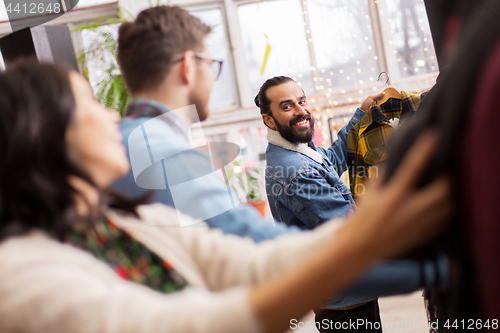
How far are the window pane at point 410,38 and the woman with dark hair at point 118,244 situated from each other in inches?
146

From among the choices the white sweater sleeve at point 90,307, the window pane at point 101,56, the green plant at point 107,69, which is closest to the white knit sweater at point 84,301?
the white sweater sleeve at point 90,307

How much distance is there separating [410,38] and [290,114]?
97.0 inches

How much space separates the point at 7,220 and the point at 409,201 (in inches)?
22.8

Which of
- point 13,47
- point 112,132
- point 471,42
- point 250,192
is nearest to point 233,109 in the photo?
point 250,192

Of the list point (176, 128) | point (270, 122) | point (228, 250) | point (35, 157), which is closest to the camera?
point (35, 157)

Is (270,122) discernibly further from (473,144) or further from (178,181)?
(473,144)

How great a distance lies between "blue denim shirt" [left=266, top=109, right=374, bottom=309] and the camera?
1770mm

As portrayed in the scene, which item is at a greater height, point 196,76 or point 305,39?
point 305,39

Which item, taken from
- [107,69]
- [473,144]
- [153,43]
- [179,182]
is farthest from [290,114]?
[107,69]

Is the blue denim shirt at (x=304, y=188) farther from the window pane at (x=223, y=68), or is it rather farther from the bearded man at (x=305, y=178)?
the window pane at (x=223, y=68)

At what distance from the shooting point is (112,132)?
0.67 meters

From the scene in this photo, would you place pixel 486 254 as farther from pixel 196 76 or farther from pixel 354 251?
pixel 196 76

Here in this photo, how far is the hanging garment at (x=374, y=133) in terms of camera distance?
5.97ft

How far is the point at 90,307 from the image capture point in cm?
47
